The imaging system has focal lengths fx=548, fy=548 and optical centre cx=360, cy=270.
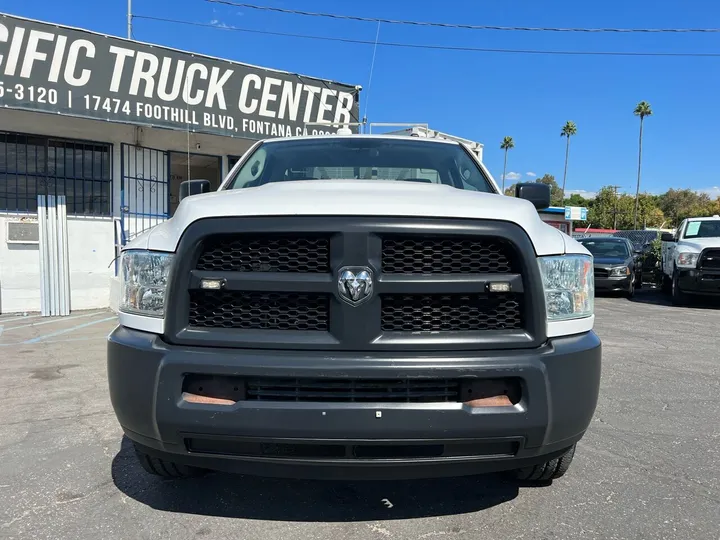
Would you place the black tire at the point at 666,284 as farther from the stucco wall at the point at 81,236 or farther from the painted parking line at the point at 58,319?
the painted parking line at the point at 58,319

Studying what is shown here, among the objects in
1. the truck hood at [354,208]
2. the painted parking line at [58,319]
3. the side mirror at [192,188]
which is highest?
the side mirror at [192,188]

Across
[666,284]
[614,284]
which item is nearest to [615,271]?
[614,284]

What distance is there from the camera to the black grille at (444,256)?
7.34ft

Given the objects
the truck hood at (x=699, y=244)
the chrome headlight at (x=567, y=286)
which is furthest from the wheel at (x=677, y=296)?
the chrome headlight at (x=567, y=286)

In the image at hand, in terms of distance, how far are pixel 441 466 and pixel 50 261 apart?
943 centimetres

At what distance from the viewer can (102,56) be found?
8.63 meters

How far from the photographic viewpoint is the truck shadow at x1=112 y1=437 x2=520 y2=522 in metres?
2.64

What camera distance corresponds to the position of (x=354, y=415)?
2.09 metres

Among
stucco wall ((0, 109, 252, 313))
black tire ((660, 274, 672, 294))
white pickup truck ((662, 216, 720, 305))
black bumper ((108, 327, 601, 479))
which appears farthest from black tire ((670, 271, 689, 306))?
black bumper ((108, 327, 601, 479))

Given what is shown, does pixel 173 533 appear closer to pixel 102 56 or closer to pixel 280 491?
pixel 280 491

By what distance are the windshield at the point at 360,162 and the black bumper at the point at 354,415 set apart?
1.72 m

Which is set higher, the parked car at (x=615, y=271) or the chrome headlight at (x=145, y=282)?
the chrome headlight at (x=145, y=282)

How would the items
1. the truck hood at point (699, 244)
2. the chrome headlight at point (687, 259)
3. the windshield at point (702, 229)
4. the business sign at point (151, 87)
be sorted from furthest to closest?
the windshield at point (702, 229), the chrome headlight at point (687, 259), the truck hood at point (699, 244), the business sign at point (151, 87)

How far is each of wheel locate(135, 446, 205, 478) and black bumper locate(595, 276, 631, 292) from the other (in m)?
12.2
